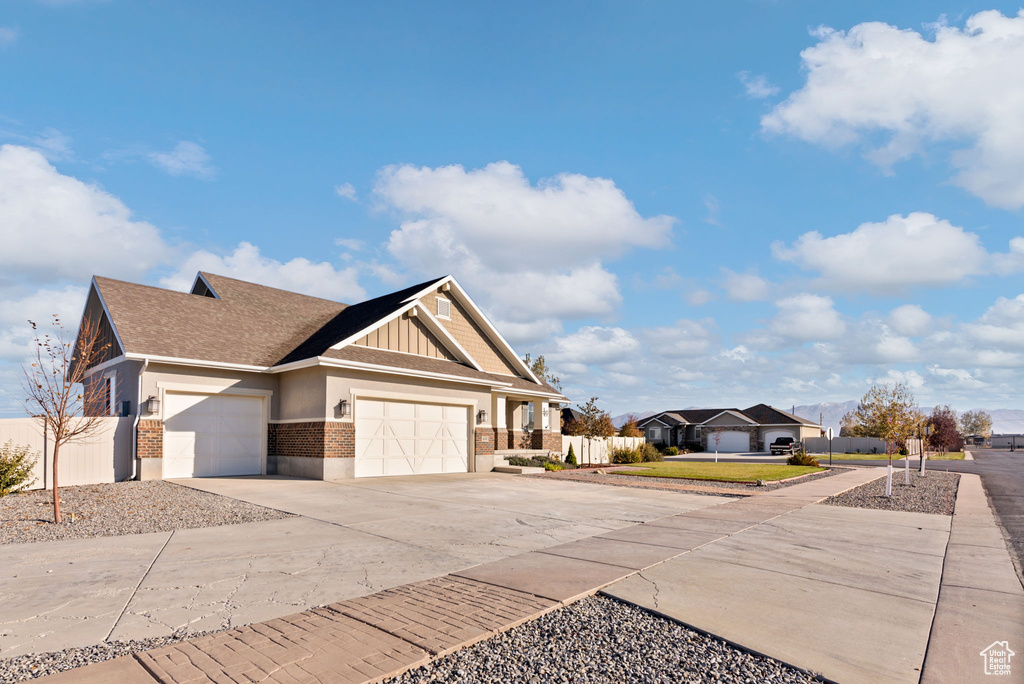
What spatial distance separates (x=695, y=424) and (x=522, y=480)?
52.4 m

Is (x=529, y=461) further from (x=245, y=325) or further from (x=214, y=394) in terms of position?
(x=214, y=394)

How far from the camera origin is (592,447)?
30.6 meters

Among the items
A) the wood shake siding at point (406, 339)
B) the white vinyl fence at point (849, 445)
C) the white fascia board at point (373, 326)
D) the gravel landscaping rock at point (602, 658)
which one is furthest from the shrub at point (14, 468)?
the white vinyl fence at point (849, 445)

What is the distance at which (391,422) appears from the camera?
64.7ft

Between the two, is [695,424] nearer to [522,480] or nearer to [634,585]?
[522,480]

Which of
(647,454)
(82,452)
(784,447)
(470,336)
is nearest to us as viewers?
(82,452)

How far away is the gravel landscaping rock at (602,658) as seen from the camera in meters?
4.29

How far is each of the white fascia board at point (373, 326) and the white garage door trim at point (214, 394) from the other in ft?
10.7

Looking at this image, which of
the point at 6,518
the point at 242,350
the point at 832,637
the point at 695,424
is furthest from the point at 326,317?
the point at 695,424

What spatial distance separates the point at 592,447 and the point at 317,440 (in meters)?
16.1

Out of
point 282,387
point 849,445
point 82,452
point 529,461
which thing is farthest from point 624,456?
point 849,445

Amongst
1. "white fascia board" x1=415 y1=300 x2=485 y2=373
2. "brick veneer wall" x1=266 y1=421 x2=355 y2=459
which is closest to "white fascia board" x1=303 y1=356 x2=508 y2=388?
"white fascia board" x1=415 y1=300 x2=485 y2=373

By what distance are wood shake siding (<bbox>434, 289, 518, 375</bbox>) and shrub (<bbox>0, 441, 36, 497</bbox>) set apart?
13.8 meters

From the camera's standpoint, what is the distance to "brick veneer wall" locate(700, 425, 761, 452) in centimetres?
6406
